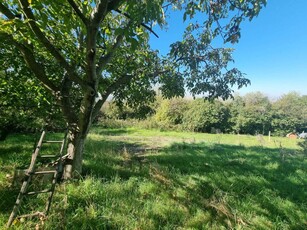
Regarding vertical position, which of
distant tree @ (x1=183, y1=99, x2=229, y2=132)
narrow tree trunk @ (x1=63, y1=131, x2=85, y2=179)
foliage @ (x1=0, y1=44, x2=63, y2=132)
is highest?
distant tree @ (x1=183, y1=99, x2=229, y2=132)

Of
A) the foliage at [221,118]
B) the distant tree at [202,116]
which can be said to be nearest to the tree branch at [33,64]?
the foliage at [221,118]

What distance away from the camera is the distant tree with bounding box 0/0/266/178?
314cm

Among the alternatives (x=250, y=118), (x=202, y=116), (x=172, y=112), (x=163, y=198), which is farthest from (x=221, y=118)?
(x=163, y=198)

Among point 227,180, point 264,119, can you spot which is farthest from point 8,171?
point 264,119

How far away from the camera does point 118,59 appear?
682 centimetres

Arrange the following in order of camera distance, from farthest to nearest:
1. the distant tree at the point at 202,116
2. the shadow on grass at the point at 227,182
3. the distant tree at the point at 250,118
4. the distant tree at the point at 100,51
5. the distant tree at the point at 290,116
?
the distant tree at the point at 290,116
the distant tree at the point at 250,118
the distant tree at the point at 202,116
the shadow on grass at the point at 227,182
the distant tree at the point at 100,51

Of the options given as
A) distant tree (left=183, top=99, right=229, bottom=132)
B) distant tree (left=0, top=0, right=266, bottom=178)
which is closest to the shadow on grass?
distant tree (left=0, top=0, right=266, bottom=178)

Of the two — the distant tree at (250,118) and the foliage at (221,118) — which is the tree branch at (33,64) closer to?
the foliage at (221,118)

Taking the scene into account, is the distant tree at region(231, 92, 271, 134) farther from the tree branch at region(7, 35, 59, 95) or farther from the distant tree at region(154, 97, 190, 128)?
the tree branch at region(7, 35, 59, 95)

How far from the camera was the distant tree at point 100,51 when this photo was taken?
3139 mm

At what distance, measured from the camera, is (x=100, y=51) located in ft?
20.4

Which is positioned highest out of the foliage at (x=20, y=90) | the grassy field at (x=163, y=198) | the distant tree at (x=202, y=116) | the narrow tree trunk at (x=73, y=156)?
the distant tree at (x=202, y=116)

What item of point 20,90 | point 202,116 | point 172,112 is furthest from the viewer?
point 172,112

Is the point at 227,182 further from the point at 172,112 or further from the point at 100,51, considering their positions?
the point at 172,112
